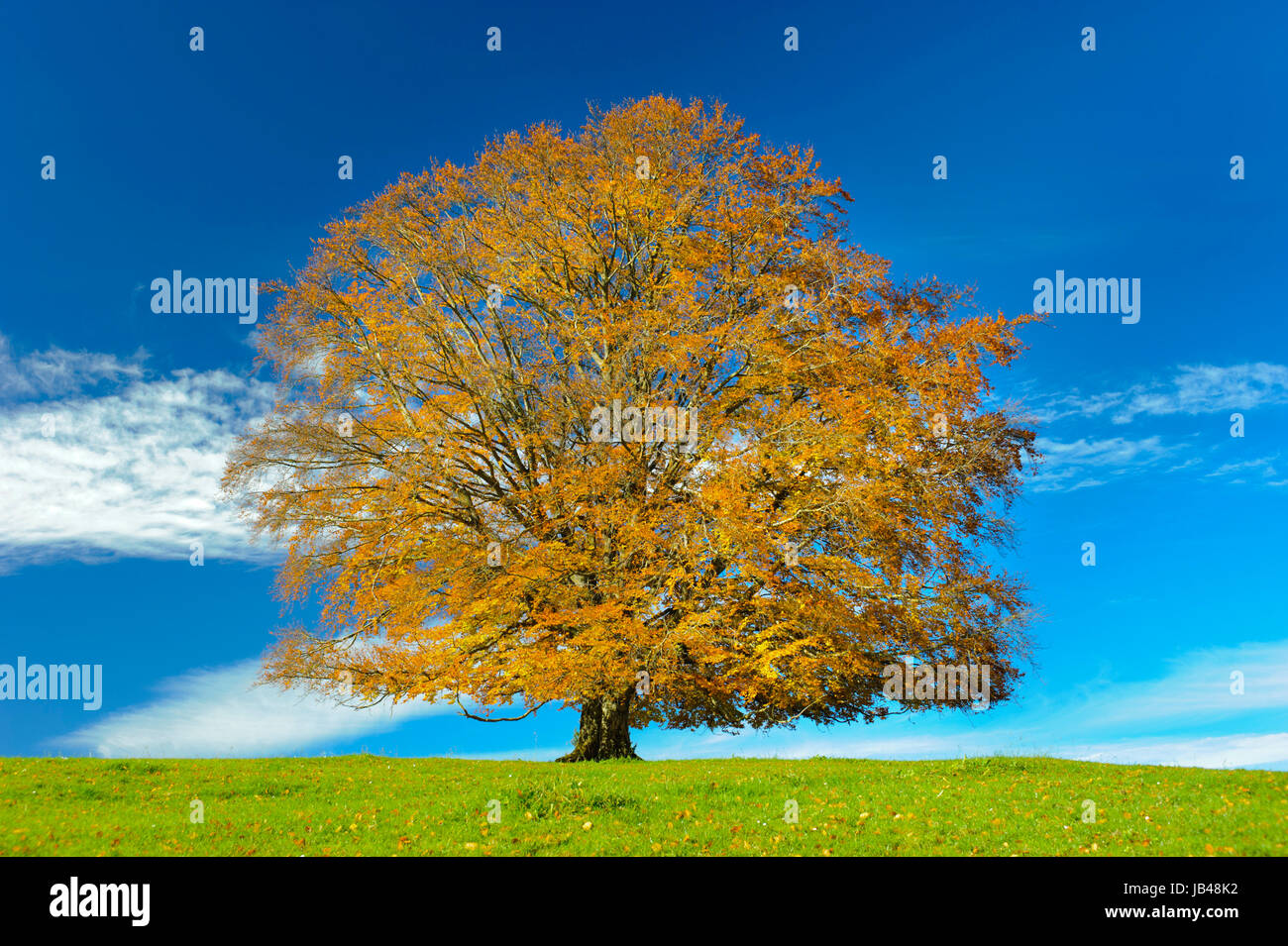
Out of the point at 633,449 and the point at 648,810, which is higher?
the point at 633,449

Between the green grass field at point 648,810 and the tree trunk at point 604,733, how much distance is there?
428 centimetres

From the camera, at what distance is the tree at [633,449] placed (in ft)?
60.8

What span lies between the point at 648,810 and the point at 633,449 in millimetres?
9292

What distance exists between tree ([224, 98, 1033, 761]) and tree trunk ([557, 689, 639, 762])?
6 cm

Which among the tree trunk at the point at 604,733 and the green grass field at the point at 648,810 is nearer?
the green grass field at the point at 648,810

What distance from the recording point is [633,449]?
1947cm

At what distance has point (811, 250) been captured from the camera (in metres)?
21.2

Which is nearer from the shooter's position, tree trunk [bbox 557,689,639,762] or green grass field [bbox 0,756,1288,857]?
green grass field [bbox 0,756,1288,857]

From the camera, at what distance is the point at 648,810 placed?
38.5ft

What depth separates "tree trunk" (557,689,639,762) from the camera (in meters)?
19.7

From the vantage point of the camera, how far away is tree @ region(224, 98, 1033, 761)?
18.5 m

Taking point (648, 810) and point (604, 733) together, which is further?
point (604, 733)

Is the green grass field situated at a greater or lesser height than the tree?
lesser
